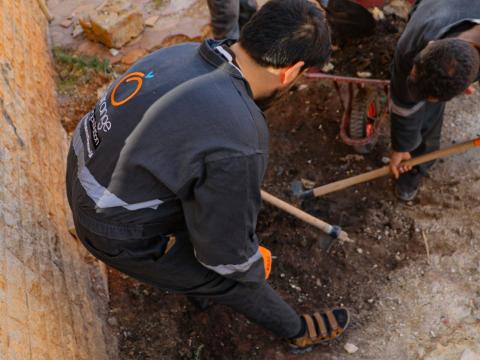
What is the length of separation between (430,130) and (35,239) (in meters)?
2.76

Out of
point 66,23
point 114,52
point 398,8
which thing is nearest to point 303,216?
point 114,52

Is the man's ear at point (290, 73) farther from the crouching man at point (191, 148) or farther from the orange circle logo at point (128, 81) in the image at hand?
the orange circle logo at point (128, 81)

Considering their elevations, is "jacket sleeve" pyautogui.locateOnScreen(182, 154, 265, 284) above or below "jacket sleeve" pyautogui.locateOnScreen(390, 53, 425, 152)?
above

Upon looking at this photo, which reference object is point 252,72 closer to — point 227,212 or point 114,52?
point 227,212

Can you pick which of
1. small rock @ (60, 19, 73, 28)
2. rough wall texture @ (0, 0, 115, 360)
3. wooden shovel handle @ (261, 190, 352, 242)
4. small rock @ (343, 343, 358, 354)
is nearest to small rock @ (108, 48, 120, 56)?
small rock @ (60, 19, 73, 28)

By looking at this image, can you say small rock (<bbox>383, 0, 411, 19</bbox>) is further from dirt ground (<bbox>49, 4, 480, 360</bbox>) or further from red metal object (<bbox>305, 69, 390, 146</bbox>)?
red metal object (<bbox>305, 69, 390, 146</bbox>)

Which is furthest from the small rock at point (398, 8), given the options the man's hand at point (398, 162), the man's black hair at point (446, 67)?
the man's black hair at point (446, 67)

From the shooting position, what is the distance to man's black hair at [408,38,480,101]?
246 centimetres

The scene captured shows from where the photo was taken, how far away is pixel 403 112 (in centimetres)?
312

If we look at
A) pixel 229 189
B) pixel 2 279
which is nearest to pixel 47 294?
pixel 2 279

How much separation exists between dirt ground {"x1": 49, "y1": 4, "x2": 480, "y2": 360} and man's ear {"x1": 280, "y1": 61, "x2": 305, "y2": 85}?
1833mm

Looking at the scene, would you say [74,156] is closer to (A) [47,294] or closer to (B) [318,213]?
(A) [47,294]

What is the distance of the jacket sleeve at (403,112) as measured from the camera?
117 inches

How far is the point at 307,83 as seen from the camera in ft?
14.5
